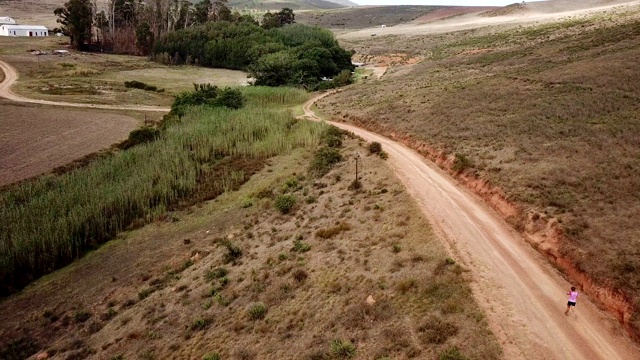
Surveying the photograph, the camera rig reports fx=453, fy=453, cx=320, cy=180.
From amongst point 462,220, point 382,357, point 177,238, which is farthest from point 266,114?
point 382,357

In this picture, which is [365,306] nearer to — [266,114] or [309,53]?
[266,114]

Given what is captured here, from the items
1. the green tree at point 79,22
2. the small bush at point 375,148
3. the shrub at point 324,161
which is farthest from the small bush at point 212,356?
the green tree at point 79,22

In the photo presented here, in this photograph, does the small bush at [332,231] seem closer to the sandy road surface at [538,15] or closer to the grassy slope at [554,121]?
the grassy slope at [554,121]

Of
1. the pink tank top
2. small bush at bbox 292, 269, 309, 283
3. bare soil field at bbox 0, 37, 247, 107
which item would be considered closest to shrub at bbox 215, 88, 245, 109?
bare soil field at bbox 0, 37, 247, 107

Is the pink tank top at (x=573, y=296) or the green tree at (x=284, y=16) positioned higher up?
the green tree at (x=284, y=16)

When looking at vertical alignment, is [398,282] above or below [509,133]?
below

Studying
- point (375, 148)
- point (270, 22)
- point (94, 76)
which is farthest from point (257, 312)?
point (270, 22)
